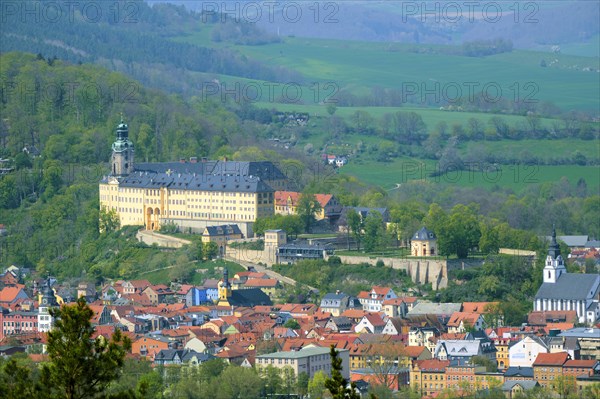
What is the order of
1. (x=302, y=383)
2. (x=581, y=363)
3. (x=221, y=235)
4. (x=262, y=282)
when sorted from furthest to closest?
1. (x=221, y=235)
2. (x=262, y=282)
3. (x=581, y=363)
4. (x=302, y=383)

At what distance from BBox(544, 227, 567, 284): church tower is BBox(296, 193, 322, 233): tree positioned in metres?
14.5

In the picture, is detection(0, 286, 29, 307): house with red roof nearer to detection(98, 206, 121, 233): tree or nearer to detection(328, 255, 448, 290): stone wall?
detection(98, 206, 121, 233): tree

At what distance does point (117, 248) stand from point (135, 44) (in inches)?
3483

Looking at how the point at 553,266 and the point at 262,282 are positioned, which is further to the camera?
the point at 262,282

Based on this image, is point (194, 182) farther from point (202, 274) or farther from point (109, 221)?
point (202, 274)

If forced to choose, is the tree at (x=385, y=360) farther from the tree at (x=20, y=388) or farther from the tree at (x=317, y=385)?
the tree at (x=20, y=388)

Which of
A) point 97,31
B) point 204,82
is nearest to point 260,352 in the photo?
point 204,82

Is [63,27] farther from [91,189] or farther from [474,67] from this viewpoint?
[91,189]

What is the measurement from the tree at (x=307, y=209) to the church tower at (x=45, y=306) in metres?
14.1

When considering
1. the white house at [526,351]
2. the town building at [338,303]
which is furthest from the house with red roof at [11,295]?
the white house at [526,351]

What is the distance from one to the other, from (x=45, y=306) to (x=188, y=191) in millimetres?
16683

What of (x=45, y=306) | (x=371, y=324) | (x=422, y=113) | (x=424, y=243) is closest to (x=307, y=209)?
(x=424, y=243)

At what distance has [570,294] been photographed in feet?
263

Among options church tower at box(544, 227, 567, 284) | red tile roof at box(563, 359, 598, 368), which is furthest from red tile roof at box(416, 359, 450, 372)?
church tower at box(544, 227, 567, 284)
